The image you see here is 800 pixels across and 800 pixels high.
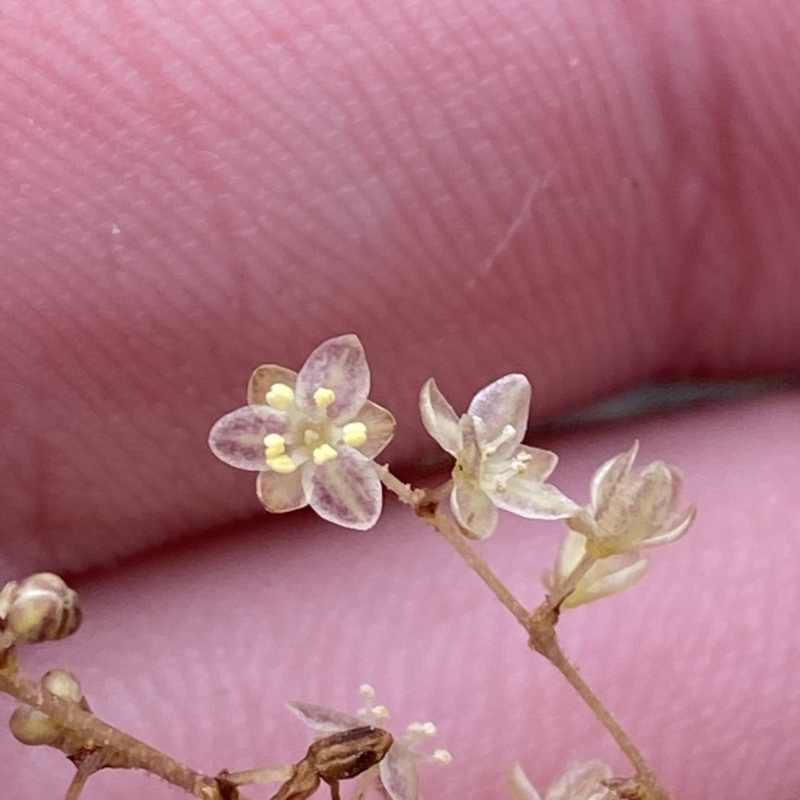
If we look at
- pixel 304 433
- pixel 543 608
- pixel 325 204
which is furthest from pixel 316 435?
pixel 325 204

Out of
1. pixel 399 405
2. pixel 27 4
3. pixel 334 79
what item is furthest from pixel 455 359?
pixel 27 4

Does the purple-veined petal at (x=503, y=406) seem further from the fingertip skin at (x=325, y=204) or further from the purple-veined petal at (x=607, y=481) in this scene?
the fingertip skin at (x=325, y=204)

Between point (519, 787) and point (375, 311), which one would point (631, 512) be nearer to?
point (519, 787)

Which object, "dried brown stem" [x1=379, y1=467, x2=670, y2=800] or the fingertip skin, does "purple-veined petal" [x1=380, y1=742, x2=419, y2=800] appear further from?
the fingertip skin

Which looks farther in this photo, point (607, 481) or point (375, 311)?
point (375, 311)

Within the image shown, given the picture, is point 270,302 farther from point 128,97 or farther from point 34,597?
point 34,597

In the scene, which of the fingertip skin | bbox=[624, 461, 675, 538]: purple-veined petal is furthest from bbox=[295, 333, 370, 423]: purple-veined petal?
the fingertip skin
